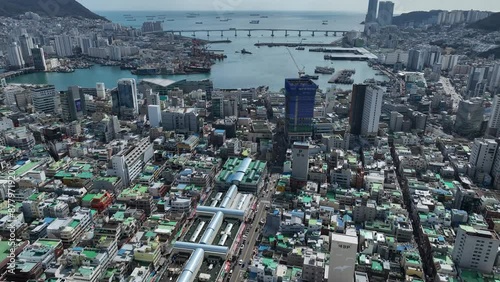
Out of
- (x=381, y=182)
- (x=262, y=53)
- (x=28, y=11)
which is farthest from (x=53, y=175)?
(x=28, y=11)

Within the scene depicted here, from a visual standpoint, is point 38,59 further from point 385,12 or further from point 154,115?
point 385,12

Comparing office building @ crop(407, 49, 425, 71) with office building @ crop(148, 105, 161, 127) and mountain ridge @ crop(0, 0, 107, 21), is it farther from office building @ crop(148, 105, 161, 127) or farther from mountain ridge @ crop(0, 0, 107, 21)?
mountain ridge @ crop(0, 0, 107, 21)

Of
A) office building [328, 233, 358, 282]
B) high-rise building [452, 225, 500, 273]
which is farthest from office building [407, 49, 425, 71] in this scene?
office building [328, 233, 358, 282]

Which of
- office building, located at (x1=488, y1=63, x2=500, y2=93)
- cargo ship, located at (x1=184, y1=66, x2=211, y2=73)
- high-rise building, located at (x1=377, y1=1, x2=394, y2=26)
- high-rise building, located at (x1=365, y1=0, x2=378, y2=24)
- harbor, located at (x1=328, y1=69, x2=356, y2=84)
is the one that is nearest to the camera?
office building, located at (x1=488, y1=63, x2=500, y2=93)

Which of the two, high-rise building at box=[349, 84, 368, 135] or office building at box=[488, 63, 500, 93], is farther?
office building at box=[488, 63, 500, 93]

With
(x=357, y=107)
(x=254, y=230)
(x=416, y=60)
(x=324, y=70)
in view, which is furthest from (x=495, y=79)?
(x=254, y=230)

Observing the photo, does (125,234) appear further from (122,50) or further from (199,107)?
(122,50)

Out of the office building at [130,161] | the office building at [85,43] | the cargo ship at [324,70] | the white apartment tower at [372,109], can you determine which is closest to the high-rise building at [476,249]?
the white apartment tower at [372,109]
